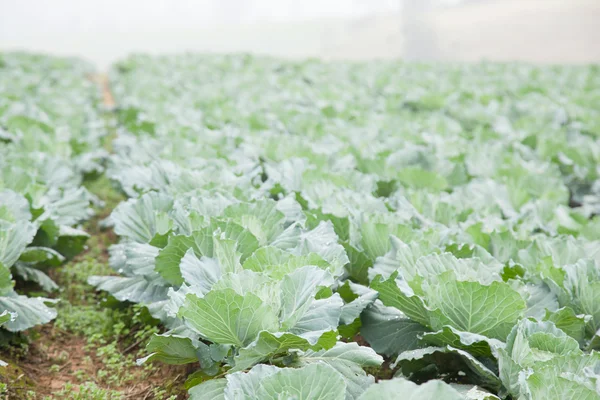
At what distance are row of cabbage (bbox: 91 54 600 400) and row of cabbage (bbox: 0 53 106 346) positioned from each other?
0.35 meters

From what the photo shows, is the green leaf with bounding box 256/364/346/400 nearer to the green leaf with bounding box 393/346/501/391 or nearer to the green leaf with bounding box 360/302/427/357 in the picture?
the green leaf with bounding box 393/346/501/391

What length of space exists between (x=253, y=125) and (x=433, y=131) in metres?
1.92

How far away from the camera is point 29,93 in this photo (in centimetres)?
845

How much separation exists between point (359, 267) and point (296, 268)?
2.04ft

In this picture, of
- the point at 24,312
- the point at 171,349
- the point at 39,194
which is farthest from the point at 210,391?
the point at 39,194

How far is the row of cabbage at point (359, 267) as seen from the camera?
5.82 ft

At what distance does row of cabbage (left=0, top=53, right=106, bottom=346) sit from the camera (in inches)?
100

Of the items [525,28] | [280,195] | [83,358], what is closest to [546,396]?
[280,195]

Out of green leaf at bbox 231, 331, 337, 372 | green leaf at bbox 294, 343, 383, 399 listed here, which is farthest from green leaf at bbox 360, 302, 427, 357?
green leaf at bbox 231, 331, 337, 372

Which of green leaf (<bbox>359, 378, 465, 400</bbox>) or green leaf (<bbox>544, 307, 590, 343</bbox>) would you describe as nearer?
green leaf (<bbox>359, 378, 465, 400</bbox>)

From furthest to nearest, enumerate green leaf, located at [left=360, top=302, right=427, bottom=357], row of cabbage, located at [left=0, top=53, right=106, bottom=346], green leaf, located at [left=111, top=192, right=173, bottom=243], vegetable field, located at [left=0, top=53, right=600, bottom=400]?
green leaf, located at [left=111, top=192, right=173, bottom=243] < row of cabbage, located at [left=0, top=53, right=106, bottom=346] < green leaf, located at [left=360, top=302, right=427, bottom=357] < vegetable field, located at [left=0, top=53, right=600, bottom=400]

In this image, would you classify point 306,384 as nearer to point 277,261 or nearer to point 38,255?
point 277,261

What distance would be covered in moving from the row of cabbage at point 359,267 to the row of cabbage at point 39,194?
1.14 ft

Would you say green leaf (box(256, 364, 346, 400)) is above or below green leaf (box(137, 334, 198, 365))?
above
